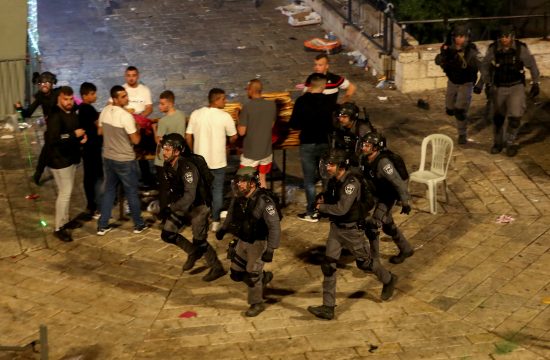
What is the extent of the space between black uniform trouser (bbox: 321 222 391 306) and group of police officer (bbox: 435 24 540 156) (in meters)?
4.69

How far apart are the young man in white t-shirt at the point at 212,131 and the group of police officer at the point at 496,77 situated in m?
3.78

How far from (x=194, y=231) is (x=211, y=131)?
1.39m

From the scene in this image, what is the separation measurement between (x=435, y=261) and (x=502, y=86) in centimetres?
348

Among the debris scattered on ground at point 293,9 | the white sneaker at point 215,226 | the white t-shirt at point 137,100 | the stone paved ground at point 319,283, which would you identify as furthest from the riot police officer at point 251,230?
the debris scattered on ground at point 293,9

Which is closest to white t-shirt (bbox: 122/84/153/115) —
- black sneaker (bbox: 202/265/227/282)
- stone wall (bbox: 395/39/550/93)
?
black sneaker (bbox: 202/265/227/282)

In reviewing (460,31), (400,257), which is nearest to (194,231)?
(400,257)

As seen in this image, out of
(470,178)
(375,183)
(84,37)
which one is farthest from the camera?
(84,37)

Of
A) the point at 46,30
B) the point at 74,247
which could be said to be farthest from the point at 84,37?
the point at 74,247

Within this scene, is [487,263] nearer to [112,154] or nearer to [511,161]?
[511,161]

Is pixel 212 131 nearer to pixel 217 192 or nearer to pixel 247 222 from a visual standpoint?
pixel 217 192

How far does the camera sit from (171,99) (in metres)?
13.0

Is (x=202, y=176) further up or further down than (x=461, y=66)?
further down

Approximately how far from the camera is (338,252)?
11.1 metres

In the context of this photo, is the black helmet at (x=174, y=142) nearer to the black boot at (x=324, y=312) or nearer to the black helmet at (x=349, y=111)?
the black helmet at (x=349, y=111)
